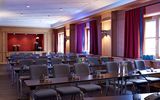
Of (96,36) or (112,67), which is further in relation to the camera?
(96,36)

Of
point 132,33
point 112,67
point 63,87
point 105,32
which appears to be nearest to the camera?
point 63,87

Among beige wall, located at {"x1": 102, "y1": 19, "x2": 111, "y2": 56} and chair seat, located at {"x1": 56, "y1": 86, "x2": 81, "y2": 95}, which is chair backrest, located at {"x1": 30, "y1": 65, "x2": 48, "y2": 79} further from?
beige wall, located at {"x1": 102, "y1": 19, "x2": 111, "y2": 56}

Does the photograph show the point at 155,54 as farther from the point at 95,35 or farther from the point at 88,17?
the point at 88,17

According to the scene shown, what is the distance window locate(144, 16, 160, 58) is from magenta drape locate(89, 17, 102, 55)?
287 cm

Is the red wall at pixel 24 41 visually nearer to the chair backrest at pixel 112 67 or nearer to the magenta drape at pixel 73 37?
the magenta drape at pixel 73 37

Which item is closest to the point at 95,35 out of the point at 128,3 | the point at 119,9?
the point at 119,9

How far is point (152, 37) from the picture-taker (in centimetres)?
777

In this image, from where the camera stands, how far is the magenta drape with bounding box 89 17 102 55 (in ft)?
35.1

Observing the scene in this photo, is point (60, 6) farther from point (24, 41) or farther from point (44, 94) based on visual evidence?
point (24, 41)

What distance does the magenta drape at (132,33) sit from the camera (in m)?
7.96

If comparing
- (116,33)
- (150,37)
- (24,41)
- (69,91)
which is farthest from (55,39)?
(69,91)

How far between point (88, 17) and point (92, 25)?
0.45 meters

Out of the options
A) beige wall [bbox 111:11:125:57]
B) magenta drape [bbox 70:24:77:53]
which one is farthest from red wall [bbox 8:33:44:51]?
beige wall [bbox 111:11:125:57]

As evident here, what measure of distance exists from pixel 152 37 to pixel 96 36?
355 centimetres
